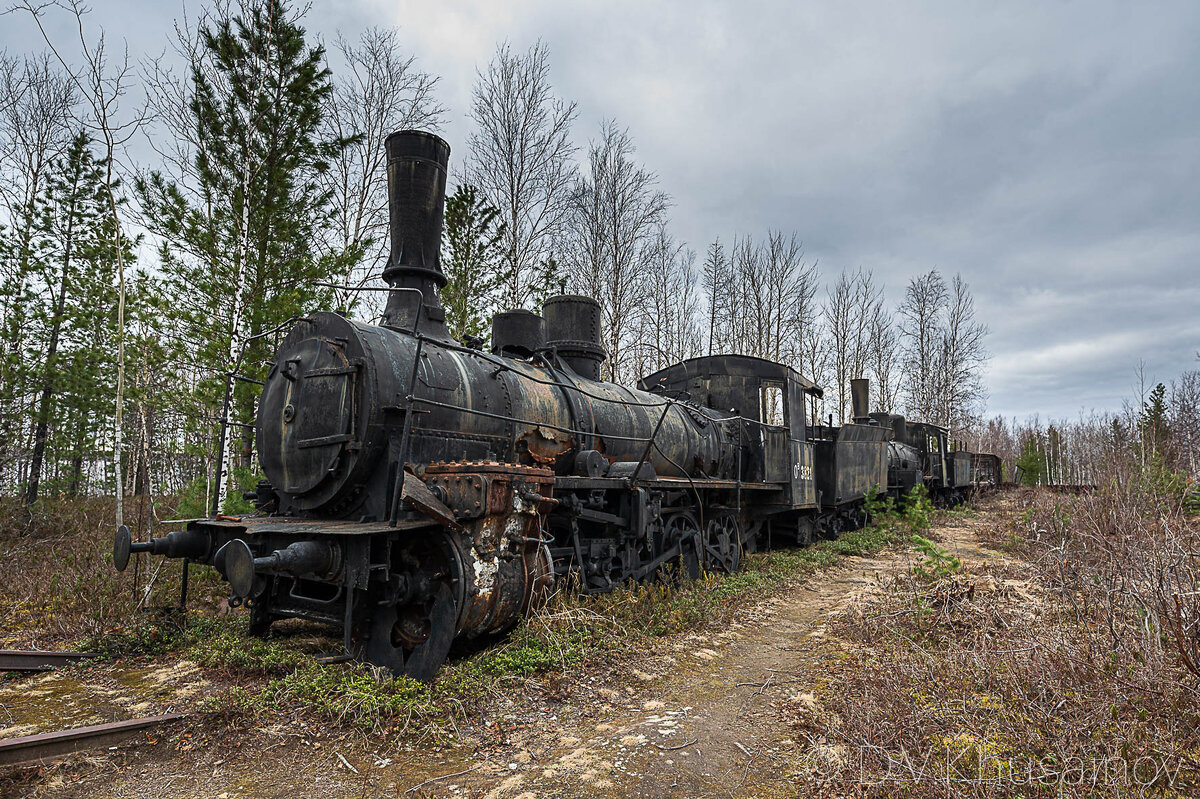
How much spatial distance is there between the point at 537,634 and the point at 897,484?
16892mm

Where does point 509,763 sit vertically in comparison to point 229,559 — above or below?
below

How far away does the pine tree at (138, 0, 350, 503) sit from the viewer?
942 cm

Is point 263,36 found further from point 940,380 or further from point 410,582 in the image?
point 940,380

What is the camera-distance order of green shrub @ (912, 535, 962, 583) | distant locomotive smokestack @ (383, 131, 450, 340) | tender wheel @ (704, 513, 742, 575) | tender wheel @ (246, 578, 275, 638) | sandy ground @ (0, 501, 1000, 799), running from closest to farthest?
sandy ground @ (0, 501, 1000, 799) < tender wheel @ (246, 578, 275, 638) < distant locomotive smokestack @ (383, 131, 450, 340) < green shrub @ (912, 535, 962, 583) < tender wheel @ (704, 513, 742, 575)

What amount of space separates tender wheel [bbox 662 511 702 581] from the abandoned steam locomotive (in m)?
0.03

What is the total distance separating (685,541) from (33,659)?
679 cm

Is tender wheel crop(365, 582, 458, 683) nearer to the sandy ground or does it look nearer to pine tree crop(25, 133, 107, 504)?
the sandy ground

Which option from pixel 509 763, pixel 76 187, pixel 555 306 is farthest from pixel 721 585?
pixel 76 187

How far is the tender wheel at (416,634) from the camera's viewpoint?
4473 millimetres

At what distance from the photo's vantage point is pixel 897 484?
62.5ft

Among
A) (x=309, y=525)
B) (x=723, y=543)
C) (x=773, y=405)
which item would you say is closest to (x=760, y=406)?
(x=773, y=405)

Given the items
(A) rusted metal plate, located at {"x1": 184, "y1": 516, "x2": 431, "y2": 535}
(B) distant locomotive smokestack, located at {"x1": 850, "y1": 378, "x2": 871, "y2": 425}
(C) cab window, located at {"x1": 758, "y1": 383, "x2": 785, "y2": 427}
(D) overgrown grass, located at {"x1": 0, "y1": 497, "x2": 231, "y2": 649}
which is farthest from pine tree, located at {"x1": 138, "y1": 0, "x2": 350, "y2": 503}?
(B) distant locomotive smokestack, located at {"x1": 850, "y1": 378, "x2": 871, "y2": 425}

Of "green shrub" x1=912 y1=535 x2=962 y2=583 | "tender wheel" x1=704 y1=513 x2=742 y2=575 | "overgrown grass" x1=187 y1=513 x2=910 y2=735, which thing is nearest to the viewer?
"overgrown grass" x1=187 y1=513 x2=910 y2=735

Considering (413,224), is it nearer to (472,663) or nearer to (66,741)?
(472,663)
